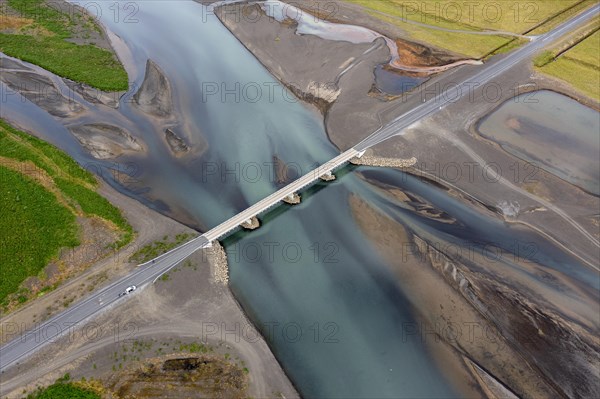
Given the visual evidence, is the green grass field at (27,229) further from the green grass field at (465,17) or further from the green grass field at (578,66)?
the green grass field at (578,66)

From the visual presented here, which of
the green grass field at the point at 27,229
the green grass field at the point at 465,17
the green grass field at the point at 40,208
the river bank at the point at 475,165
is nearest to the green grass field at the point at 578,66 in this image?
the river bank at the point at 475,165

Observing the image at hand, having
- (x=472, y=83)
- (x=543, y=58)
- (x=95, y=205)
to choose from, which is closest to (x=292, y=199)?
(x=95, y=205)

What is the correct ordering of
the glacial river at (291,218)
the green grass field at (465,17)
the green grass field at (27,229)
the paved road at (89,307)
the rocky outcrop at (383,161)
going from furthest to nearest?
the green grass field at (465,17) < the rocky outcrop at (383,161) < the green grass field at (27,229) < the glacial river at (291,218) < the paved road at (89,307)

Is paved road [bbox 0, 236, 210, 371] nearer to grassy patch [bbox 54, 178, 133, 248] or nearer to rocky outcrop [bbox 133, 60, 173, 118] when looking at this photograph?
grassy patch [bbox 54, 178, 133, 248]

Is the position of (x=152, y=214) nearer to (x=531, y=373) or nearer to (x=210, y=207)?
(x=210, y=207)

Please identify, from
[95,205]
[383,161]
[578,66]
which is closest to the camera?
[95,205]

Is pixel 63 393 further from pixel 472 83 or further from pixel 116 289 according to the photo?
pixel 472 83
